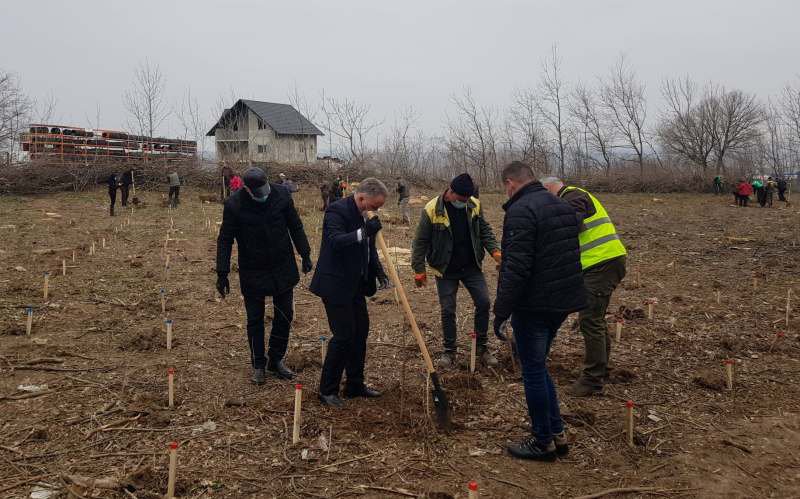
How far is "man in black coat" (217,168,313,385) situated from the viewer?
14.9 ft

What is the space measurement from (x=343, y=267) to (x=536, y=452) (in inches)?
73.0

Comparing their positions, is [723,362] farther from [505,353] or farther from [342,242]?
[342,242]

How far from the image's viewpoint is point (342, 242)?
3.97m

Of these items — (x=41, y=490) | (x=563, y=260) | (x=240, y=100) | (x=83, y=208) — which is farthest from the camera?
(x=240, y=100)

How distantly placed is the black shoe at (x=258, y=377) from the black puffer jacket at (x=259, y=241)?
72 centimetres

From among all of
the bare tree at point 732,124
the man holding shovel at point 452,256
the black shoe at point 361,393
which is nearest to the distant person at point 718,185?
the bare tree at point 732,124

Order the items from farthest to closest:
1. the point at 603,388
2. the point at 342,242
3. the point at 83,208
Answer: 1. the point at 83,208
2. the point at 603,388
3. the point at 342,242

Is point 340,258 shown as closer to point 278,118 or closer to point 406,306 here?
point 406,306

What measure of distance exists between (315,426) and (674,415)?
2.72 metres

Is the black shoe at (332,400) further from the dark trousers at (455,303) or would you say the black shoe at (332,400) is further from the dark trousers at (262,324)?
the dark trousers at (455,303)

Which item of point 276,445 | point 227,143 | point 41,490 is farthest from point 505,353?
point 227,143

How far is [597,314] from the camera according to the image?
178 inches

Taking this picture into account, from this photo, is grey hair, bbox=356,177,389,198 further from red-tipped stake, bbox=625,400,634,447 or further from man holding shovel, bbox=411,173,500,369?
red-tipped stake, bbox=625,400,634,447

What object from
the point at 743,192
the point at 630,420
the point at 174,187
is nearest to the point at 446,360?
the point at 630,420
